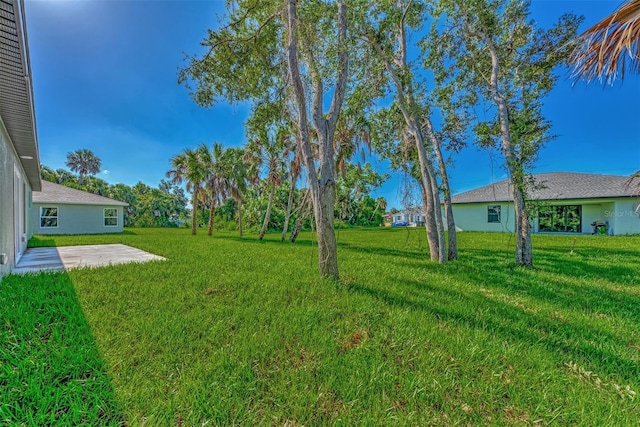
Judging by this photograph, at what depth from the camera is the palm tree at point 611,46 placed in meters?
2.59

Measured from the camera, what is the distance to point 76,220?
1847 cm

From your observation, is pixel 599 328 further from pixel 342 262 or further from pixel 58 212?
pixel 58 212

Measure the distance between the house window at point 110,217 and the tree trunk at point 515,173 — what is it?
25433mm

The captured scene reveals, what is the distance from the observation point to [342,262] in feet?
24.4

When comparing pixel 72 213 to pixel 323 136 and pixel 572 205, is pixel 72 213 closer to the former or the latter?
pixel 323 136

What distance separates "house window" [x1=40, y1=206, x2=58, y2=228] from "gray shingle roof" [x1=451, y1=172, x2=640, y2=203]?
28.8m

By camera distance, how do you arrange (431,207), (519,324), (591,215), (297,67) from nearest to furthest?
(519,324) → (297,67) → (431,207) → (591,215)

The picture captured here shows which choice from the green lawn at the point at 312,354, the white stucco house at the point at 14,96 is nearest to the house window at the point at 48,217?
the white stucco house at the point at 14,96

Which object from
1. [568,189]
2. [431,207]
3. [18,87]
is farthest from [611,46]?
[568,189]

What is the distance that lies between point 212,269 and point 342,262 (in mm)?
3523

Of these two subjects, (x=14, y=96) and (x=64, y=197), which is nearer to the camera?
(x=14, y=96)

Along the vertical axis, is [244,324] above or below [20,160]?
below

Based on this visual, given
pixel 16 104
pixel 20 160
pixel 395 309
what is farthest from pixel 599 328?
pixel 20 160

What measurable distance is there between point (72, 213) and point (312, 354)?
78.3 feet
